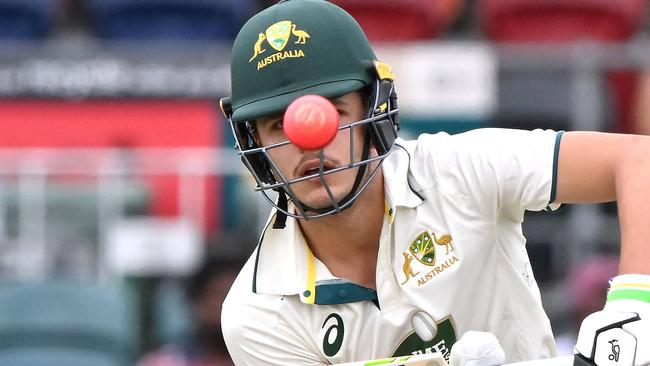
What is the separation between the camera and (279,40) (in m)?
3.52

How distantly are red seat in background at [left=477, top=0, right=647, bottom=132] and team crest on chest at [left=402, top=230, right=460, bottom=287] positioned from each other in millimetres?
4283

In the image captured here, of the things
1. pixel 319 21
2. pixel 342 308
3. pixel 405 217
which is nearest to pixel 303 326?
pixel 342 308

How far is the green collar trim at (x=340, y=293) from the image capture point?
3633 mm

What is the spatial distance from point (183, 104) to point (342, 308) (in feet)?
11.5

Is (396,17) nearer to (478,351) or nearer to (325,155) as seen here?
(325,155)

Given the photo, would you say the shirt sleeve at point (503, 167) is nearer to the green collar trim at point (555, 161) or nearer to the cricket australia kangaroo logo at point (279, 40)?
the green collar trim at point (555, 161)

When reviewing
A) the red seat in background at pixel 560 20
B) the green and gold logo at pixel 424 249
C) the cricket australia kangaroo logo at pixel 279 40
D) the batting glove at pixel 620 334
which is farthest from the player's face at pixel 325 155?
the red seat in background at pixel 560 20

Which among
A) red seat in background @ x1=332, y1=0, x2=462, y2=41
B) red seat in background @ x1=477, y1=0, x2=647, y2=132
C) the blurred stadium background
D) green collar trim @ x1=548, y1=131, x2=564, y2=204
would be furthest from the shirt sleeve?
red seat in background @ x1=477, y1=0, x2=647, y2=132

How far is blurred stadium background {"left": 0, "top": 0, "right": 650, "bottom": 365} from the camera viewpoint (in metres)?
6.41

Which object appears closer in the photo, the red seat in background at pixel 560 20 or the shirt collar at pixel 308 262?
the shirt collar at pixel 308 262

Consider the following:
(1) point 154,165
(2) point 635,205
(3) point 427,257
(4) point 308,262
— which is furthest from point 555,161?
(1) point 154,165

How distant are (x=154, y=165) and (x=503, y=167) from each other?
11.4 feet

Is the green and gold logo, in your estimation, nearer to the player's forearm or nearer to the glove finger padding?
the glove finger padding

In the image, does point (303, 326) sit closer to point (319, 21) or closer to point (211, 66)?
point (319, 21)
